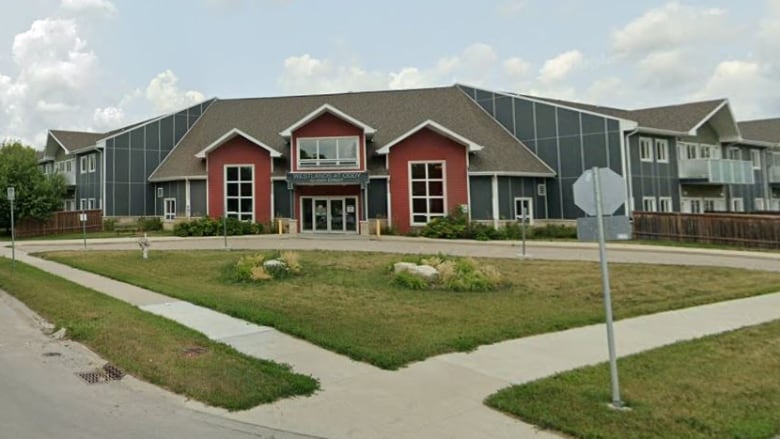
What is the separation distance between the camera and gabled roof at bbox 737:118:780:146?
131ft

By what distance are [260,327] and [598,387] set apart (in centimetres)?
529

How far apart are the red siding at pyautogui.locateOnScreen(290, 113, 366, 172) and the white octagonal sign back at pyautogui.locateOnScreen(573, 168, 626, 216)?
25.0 metres

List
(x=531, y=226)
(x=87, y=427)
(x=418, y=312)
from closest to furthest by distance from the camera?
(x=87, y=427) → (x=418, y=312) → (x=531, y=226)

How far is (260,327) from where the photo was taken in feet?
27.1

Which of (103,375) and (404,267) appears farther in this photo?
(404,267)

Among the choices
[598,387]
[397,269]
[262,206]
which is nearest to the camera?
[598,387]

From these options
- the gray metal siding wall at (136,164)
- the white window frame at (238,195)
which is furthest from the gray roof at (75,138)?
the white window frame at (238,195)

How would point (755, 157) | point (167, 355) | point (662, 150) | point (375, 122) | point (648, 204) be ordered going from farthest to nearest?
1. point (755, 157)
2. point (375, 122)
3. point (662, 150)
4. point (648, 204)
5. point (167, 355)

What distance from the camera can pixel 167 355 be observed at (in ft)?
22.0

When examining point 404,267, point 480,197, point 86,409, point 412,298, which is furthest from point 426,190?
point 86,409

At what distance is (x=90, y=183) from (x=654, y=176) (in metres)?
39.7

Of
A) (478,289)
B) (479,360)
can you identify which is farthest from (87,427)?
(478,289)

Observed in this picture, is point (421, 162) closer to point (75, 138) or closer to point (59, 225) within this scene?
point (59, 225)

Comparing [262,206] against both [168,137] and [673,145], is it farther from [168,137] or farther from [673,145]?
[673,145]
